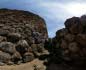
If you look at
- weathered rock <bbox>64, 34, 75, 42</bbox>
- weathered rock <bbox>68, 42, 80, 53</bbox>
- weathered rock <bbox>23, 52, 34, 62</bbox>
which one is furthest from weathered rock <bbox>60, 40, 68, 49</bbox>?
weathered rock <bbox>23, 52, 34, 62</bbox>

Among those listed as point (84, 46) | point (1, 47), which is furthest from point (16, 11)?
point (84, 46)

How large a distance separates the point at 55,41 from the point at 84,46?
3067mm

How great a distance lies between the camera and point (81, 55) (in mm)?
13039

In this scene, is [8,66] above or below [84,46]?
below

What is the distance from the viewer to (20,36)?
51.5 feet

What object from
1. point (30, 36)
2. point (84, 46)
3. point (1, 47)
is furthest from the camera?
point (30, 36)

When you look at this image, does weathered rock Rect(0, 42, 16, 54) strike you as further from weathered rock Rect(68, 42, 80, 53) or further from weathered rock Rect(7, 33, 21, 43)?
weathered rock Rect(68, 42, 80, 53)

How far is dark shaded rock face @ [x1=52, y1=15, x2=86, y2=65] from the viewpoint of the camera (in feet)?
42.4

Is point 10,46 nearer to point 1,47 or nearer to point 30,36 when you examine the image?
point 1,47

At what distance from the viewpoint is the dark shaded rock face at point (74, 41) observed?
1294 centimetres

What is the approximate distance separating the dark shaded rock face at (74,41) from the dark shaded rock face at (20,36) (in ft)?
6.22

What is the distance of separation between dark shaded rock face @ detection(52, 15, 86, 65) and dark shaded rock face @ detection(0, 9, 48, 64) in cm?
190

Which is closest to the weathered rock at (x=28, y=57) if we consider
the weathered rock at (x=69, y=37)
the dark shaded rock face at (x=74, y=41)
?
the dark shaded rock face at (x=74, y=41)

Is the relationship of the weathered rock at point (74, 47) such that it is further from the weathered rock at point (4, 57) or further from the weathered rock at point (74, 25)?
the weathered rock at point (4, 57)
